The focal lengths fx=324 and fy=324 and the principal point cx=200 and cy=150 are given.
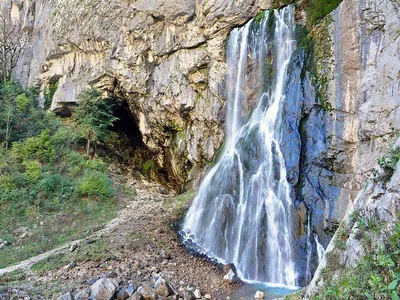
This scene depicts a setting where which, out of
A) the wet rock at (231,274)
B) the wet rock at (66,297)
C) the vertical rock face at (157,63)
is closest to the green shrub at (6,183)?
the vertical rock face at (157,63)

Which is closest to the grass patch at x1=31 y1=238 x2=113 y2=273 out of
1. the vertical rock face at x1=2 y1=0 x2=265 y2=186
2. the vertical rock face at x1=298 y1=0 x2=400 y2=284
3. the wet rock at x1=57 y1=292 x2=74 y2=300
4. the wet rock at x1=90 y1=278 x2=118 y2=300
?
the wet rock at x1=90 y1=278 x2=118 y2=300

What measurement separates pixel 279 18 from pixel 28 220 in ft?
46.9

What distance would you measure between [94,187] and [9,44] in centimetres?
1933

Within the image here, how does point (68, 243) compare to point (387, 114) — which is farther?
point (68, 243)

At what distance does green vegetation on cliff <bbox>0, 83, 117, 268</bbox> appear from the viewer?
43.1ft

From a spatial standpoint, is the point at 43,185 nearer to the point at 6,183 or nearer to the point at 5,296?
the point at 6,183

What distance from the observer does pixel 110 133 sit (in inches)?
862

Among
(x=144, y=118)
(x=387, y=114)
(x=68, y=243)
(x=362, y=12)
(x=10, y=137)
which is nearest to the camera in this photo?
(x=387, y=114)

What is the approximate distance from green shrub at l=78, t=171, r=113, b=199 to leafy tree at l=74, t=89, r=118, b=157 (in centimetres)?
388

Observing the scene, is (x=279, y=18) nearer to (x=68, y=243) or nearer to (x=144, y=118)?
(x=144, y=118)

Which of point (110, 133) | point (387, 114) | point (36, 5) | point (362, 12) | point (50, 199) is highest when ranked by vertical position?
point (36, 5)

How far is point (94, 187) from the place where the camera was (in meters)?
16.0

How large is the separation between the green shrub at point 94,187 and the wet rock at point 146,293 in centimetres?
854

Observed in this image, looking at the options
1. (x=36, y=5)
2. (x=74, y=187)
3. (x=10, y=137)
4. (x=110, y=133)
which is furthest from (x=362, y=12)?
(x=36, y=5)
